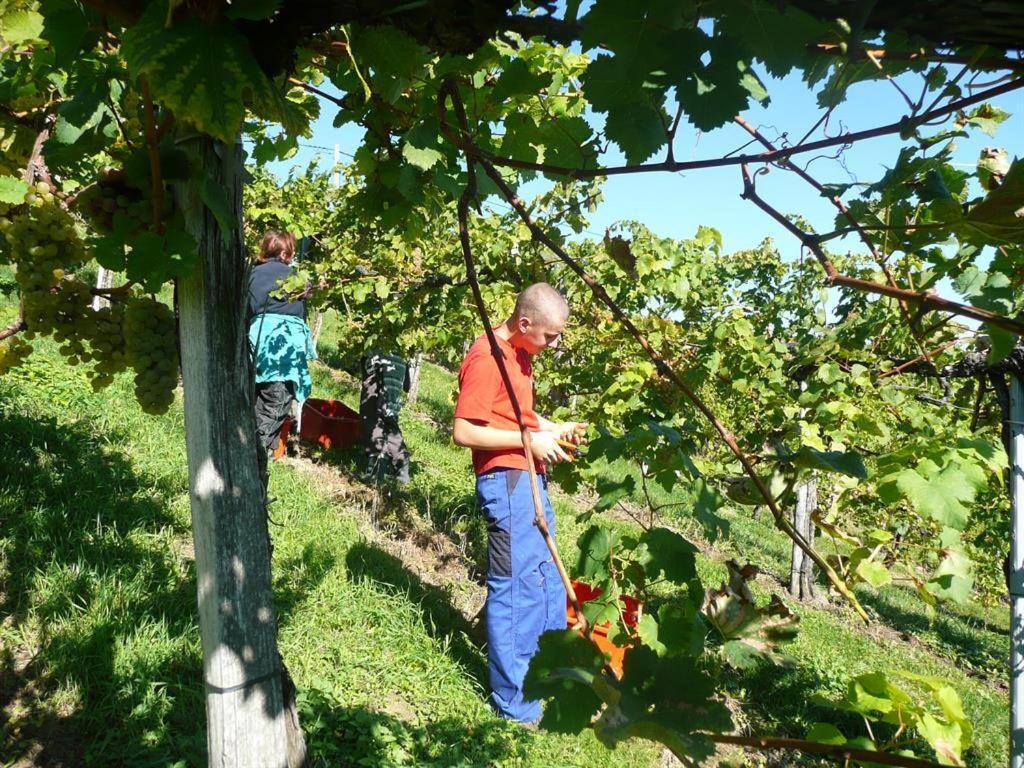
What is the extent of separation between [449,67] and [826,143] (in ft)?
2.15

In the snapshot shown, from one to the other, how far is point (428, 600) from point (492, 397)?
1.62 metres

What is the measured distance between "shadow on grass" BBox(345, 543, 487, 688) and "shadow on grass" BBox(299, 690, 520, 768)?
44cm

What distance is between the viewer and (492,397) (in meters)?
3.12

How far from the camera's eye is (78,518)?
3.62 meters

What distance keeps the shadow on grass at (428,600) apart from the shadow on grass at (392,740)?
44 centimetres

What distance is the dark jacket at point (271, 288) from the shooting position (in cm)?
518

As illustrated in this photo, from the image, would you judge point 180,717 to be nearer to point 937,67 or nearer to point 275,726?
point 275,726

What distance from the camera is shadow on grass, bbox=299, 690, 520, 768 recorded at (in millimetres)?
2584

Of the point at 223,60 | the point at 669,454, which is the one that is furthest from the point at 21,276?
the point at 669,454

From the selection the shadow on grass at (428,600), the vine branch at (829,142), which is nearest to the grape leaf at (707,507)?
the vine branch at (829,142)

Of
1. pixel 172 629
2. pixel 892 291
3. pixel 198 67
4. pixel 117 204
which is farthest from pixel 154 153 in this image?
pixel 172 629

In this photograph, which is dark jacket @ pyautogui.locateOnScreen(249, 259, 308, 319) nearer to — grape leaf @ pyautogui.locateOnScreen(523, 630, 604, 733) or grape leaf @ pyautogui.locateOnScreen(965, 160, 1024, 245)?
grape leaf @ pyautogui.locateOnScreen(523, 630, 604, 733)

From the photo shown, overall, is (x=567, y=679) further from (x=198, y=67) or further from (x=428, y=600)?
(x=428, y=600)

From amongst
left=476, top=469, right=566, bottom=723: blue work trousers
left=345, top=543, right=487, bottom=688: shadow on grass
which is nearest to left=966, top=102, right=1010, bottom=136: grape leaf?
left=476, top=469, right=566, bottom=723: blue work trousers
